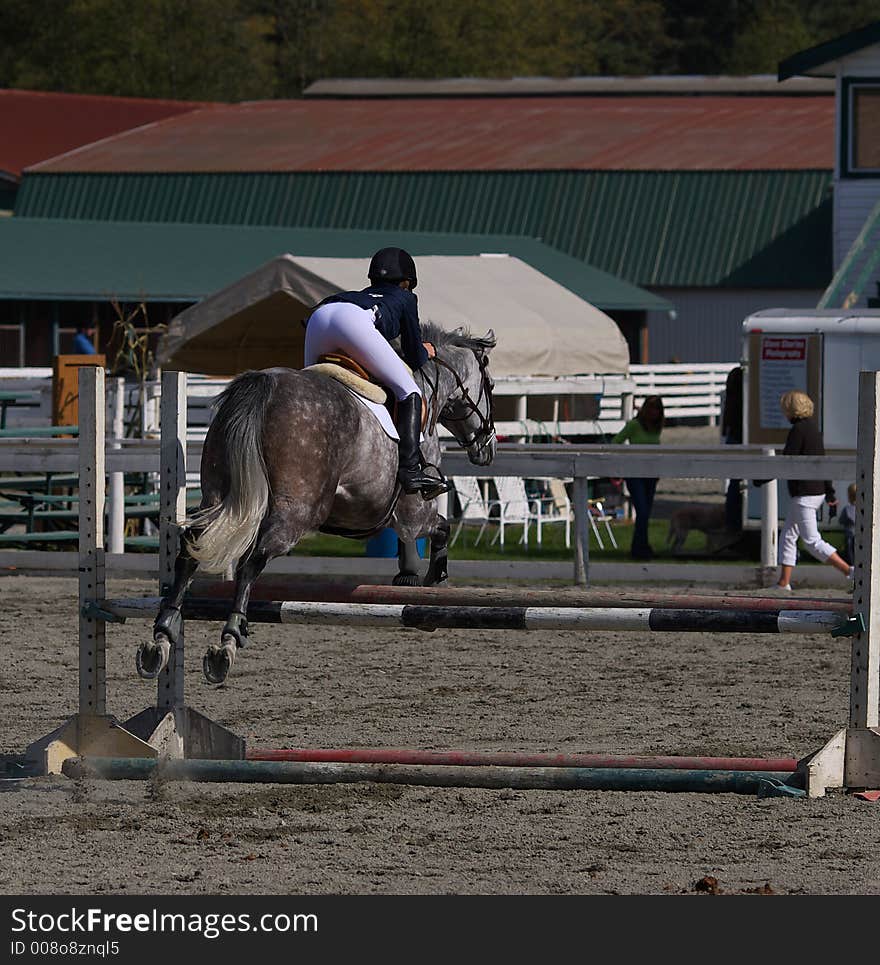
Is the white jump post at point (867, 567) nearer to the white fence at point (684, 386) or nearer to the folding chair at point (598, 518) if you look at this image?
the folding chair at point (598, 518)

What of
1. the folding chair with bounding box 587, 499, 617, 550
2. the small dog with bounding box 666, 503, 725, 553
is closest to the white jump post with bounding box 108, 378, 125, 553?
the folding chair with bounding box 587, 499, 617, 550

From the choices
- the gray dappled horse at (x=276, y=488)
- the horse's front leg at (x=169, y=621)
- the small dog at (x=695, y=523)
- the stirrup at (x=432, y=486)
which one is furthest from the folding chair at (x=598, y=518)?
the horse's front leg at (x=169, y=621)

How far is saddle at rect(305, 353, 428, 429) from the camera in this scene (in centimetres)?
809

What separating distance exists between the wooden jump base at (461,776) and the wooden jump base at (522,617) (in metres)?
0.53

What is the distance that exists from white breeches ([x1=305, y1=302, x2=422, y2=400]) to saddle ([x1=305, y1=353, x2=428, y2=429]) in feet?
0.08

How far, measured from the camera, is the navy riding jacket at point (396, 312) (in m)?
8.34

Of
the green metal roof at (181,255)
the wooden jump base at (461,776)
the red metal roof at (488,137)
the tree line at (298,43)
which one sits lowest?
the wooden jump base at (461,776)

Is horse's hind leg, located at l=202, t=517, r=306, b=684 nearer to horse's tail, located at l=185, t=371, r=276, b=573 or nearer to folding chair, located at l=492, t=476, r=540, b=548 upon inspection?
horse's tail, located at l=185, t=371, r=276, b=573

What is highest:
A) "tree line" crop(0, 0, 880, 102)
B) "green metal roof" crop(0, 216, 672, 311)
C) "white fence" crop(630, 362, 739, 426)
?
"tree line" crop(0, 0, 880, 102)

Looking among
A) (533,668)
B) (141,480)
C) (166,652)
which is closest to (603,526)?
(141,480)

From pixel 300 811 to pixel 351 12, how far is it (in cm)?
6908

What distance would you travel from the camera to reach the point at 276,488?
755 centimetres

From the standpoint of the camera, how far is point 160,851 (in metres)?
6.86

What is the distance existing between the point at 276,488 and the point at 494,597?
96cm
